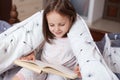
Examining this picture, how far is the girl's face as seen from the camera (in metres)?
1.07

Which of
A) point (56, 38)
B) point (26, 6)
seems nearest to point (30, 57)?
point (56, 38)

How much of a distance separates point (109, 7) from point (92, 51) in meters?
1.77

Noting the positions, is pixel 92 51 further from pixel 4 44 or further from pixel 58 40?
pixel 4 44

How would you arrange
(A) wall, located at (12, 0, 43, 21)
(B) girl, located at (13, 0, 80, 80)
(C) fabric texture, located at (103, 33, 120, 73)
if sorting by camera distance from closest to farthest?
(B) girl, located at (13, 0, 80, 80) < (C) fabric texture, located at (103, 33, 120, 73) < (A) wall, located at (12, 0, 43, 21)

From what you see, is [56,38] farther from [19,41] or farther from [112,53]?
[112,53]

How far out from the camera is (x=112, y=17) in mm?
2684

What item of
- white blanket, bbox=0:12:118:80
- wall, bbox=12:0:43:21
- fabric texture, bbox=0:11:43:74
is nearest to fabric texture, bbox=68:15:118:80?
white blanket, bbox=0:12:118:80

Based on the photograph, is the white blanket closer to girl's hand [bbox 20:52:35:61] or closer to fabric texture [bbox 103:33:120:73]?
girl's hand [bbox 20:52:35:61]

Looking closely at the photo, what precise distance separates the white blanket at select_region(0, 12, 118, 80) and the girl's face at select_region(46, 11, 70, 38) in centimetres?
3

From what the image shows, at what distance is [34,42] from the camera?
1.13 m

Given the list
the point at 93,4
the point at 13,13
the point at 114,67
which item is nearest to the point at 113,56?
the point at 114,67

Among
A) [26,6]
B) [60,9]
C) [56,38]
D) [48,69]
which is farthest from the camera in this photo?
[26,6]

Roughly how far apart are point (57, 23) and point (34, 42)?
144 millimetres

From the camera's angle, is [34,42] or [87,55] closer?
[87,55]
